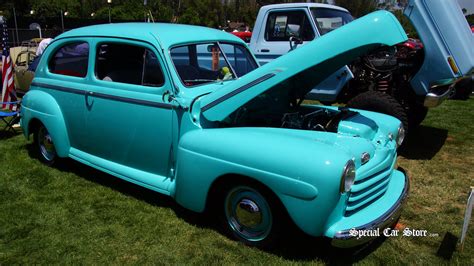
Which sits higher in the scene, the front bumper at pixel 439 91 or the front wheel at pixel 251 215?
the front bumper at pixel 439 91

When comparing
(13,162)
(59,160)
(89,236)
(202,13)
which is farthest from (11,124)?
(202,13)

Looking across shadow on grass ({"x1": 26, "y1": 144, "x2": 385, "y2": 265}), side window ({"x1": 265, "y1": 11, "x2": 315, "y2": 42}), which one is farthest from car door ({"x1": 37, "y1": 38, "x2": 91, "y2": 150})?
side window ({"x1": 265, "y1": 11, "x2": 315, "y2": 42})

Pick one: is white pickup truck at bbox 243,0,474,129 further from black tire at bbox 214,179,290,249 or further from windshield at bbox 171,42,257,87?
black tire at bbox 214,179,290,249

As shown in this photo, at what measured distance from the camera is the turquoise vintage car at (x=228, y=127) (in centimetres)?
279

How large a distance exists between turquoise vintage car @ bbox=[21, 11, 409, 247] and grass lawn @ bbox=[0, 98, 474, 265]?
0.28m

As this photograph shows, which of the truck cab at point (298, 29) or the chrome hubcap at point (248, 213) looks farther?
the truck cab at point (298, 29)

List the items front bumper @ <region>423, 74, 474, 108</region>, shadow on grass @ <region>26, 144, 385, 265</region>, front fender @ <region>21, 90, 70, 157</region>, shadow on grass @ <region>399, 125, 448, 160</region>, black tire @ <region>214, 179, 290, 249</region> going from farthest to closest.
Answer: shadow on grass @ <region>399, 125, 448, 160</region>, front bumper @ <region>423, 74, 474, 108</region>, front fender @ <region>21, 90, 70, 157</region>, shadow on grass @ <region>26, 144, 385, 265</region>, black tire @ <region>214, 179, 290, 249</region>

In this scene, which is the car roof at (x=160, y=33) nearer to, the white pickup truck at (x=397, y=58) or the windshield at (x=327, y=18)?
the white pickup truck at (x=397, y=58)

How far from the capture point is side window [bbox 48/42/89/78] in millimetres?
4363

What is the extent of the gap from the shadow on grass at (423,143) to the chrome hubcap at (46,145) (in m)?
4.58

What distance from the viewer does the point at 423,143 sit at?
6332 mm

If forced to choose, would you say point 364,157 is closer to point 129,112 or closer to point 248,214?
point 248,214

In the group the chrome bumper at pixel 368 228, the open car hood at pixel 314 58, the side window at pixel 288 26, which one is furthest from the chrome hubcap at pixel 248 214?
the side window at pixel 288 26

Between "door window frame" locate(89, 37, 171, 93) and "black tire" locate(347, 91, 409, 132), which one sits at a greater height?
"door window frame" locate(89, 37, 171, 93)
